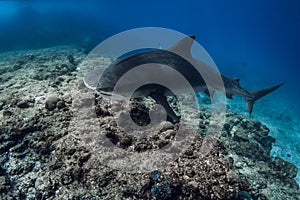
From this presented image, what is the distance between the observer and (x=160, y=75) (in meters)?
4.78

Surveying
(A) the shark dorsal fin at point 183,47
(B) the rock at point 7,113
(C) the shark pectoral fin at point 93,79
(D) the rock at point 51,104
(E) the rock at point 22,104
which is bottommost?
(B) the rock at point 7,113

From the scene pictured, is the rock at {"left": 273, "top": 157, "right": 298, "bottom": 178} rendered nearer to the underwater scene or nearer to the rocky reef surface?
the underwater scene

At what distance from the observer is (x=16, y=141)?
465cm

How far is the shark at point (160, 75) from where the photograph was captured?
401cm

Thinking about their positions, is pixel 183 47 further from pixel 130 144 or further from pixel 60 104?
pixel 60 104

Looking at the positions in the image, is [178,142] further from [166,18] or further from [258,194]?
[166,18]

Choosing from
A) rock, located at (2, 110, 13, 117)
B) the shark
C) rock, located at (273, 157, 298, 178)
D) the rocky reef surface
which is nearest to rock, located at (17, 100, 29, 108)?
the rocky reef surface

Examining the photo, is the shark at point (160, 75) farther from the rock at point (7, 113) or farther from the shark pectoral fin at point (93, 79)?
the rock at point (7, 113)

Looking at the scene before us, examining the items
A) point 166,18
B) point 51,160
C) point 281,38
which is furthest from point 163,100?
point 166,18

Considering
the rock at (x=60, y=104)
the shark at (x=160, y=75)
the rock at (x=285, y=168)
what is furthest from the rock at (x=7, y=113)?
the rock at (x=285, y=168)

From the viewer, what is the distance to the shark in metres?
4.01

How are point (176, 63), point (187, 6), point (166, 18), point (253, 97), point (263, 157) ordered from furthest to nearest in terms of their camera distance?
1. point (166, 18)
2. point (187, 6)
3. point (263, 157)
4. point (253, 97)
5. point (176, 63)

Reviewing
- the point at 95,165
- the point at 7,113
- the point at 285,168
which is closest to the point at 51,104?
the point at 7,113

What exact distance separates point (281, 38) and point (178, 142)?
170971 mm
